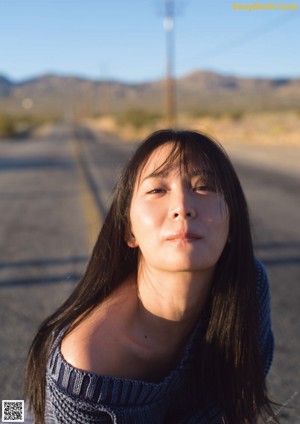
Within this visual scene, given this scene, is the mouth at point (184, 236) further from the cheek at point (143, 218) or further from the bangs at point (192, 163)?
the bangs at point (192, 163)

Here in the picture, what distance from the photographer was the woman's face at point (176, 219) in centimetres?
186

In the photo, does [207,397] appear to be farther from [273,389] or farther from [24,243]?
[24,243]

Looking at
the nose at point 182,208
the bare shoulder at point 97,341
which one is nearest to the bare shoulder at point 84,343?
the bare shoulder at point 97,341

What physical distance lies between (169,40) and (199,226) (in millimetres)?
39664

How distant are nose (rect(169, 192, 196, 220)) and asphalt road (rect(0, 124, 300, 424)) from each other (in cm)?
121

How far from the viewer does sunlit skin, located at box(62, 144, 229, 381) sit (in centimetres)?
186

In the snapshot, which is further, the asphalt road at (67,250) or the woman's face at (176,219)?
the asphalt road at (67,250)

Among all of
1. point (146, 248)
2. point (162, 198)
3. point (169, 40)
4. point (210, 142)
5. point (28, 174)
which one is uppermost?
point (169, 40)

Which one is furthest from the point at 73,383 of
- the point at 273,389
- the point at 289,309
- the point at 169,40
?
the point at 169,40

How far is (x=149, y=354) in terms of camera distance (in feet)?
6.81

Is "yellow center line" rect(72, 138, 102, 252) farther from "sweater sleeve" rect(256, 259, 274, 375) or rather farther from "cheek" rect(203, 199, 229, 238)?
"cheek" rect(203, 199, 229, 238)

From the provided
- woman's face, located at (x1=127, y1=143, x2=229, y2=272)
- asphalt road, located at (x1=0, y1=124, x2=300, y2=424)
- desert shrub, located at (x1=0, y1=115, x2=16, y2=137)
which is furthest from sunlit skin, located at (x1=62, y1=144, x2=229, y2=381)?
desert shrub, located at (x1=0, y1=115, x2=16, y2=137)

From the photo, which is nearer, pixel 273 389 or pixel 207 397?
pixel 207 397

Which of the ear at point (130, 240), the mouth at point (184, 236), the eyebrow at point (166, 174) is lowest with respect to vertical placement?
the ear at point (130, 240)
